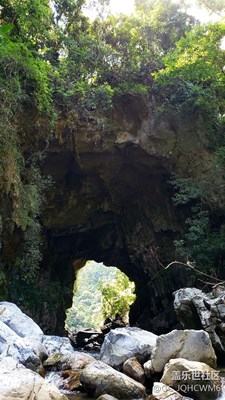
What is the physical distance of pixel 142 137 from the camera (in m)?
12.4

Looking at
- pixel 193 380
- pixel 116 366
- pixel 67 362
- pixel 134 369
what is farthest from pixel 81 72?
pixel 193 380

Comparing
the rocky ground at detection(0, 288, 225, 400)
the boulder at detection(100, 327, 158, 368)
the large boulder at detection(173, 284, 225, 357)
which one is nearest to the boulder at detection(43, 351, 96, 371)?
the rocky ground at detection(0, 288, 225, 400)

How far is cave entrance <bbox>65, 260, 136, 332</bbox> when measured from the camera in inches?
883

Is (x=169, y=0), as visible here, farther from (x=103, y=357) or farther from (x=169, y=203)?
(x=103, y=357)

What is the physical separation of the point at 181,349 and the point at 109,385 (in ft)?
→ 4.72

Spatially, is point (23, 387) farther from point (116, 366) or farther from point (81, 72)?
point (81, 72)

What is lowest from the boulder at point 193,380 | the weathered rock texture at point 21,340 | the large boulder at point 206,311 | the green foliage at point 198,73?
the boulder at point 193,380

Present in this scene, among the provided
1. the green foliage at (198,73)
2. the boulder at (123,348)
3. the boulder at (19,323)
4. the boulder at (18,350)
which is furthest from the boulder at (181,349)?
the green foliage at (198,73)

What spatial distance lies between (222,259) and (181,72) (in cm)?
567

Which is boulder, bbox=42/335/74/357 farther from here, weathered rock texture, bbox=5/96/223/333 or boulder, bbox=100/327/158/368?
weathered rock texture, bbox=5/96/223/333

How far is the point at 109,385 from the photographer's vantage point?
15.5 feet

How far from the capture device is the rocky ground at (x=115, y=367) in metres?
3.65

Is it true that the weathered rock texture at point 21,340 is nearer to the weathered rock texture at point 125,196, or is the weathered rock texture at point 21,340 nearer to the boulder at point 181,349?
the boulder at point 181,349

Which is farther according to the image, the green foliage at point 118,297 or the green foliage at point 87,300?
the green foliage at point 87,300
